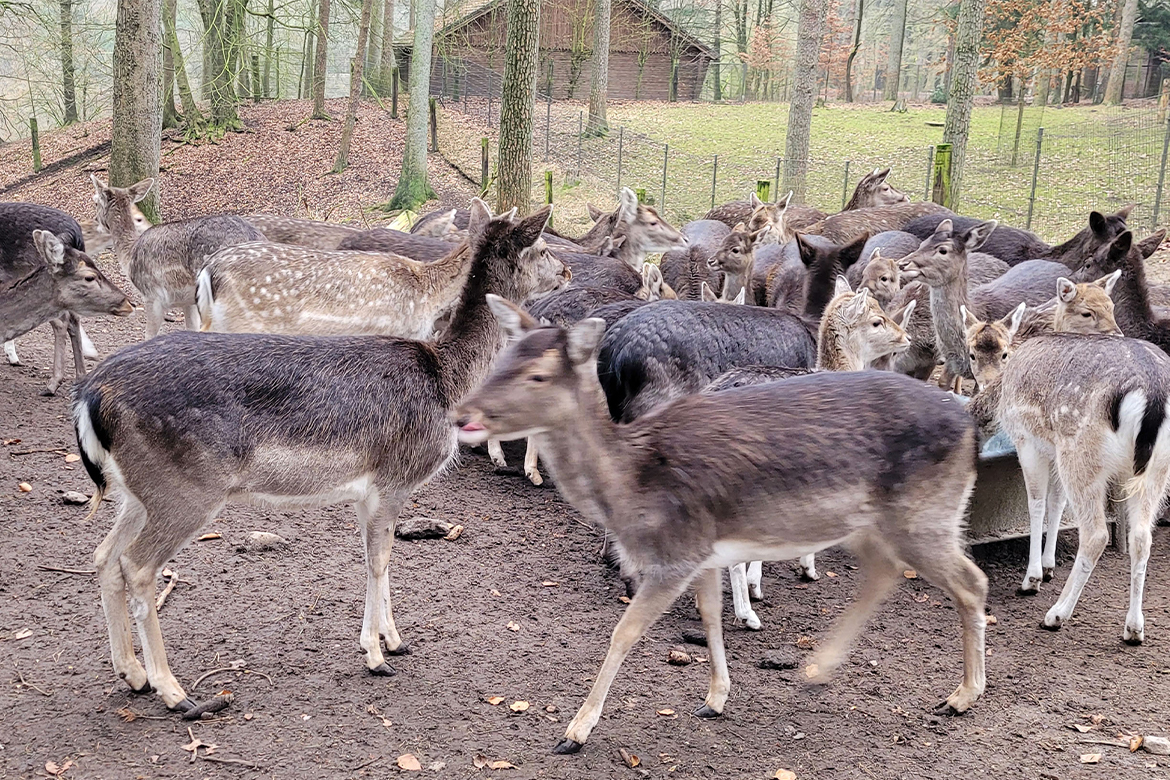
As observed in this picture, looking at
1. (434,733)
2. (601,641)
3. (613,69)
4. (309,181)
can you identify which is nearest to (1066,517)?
(601,641)

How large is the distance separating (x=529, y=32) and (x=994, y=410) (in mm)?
6969

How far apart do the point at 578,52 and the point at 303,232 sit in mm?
27923

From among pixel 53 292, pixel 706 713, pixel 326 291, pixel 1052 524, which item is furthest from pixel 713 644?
pixel 53 292

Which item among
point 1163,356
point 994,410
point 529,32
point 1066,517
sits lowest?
point 1066,517

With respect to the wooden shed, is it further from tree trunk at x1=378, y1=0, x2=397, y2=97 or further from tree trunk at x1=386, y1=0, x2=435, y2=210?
tree trunk at x1=386, y1=0, x2=435, y2=210

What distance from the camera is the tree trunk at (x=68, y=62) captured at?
24.7 metres

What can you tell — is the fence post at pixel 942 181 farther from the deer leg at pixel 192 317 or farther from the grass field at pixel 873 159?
the deer leg at pixel 192 317

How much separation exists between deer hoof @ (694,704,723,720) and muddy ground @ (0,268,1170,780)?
2.7 inches

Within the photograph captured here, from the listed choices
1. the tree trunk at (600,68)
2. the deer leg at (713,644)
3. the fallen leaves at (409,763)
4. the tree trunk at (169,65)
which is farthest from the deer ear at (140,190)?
the tree trunk at (600,68)

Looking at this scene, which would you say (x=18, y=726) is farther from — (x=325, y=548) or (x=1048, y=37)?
(x=1048, y=37)

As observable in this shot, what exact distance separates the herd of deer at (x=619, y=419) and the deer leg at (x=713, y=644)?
1cm

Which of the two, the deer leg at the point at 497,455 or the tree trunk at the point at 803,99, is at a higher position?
the tree trunk at the point at 803,99

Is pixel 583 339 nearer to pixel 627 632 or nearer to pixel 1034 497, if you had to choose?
pixel 627 632

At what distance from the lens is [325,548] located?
5.68 meters
